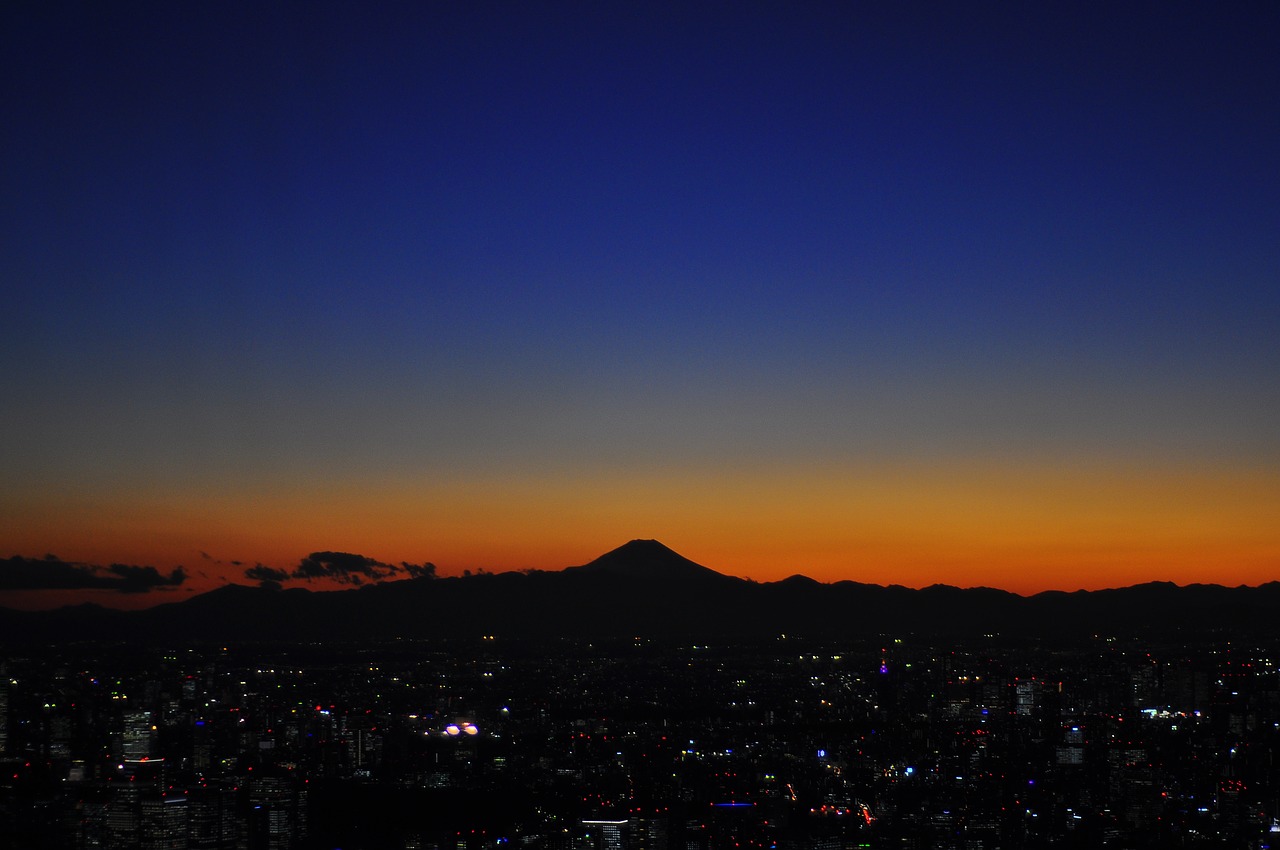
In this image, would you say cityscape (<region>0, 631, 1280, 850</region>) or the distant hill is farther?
the distant hill

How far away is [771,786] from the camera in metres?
14.6

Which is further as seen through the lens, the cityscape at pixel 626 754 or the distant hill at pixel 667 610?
the distant hill at pixel 667 610

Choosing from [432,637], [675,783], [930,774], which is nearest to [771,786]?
[675,783]

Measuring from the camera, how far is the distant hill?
28719 millimetres

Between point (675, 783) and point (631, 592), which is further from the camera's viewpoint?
point (631, 592)

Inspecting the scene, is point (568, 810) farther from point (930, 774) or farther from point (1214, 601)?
point (1214, 601)

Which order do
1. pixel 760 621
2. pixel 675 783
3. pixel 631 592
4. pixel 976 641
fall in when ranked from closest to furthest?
1. pixel 675 783
2. pixel 976 641
3. pixel 760 621
4. pixel 631 592

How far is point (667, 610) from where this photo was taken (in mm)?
38938

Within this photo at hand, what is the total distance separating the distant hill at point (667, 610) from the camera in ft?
94.2

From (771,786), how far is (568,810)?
240cm

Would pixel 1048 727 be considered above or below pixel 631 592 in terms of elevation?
below

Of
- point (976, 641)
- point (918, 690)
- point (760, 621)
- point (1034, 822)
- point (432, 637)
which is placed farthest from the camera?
point (760, 621)

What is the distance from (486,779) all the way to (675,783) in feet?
6.81

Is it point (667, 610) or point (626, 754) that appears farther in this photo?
point (667, 610)
